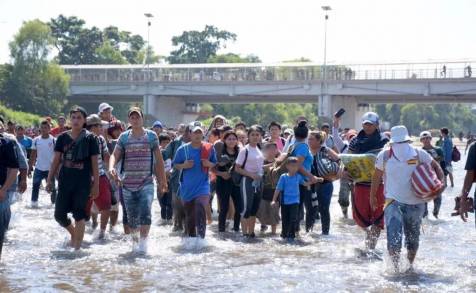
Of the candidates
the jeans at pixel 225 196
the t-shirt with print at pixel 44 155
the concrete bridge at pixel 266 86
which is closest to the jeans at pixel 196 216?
the jeans at pixel 225 196

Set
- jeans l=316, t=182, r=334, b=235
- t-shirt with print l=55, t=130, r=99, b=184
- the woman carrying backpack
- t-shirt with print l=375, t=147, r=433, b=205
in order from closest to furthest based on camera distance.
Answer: t-shirt with print l=375, t=147, r=433, b=205, t-shirt with print l=55, t=130, r=99, b=184, the woman carrying backpack, jeans l=316, t=182, r=334, b=235

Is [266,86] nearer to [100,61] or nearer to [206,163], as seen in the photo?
[100,61]

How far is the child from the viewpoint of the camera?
1271 centimetres

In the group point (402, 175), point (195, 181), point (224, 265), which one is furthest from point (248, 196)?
point (402, 175)

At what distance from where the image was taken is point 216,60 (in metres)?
128

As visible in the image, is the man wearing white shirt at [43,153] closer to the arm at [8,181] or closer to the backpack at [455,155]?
the arm at [8,181]

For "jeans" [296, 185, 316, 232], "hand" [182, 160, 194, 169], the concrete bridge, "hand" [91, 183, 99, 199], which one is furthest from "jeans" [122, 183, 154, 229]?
the concrete bridge

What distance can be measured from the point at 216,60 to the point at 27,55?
1915 inches

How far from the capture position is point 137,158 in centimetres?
1105

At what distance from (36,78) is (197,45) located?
58918mm

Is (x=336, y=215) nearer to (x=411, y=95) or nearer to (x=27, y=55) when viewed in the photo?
(x=411, y=95)

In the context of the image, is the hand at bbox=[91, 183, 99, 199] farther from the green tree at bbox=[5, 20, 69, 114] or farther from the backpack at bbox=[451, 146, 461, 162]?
the green tree at bbox=[5, 20, 69, 114]

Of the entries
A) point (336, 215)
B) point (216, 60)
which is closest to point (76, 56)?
point (216, 60)

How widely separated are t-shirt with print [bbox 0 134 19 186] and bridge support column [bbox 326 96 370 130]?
63.5m
